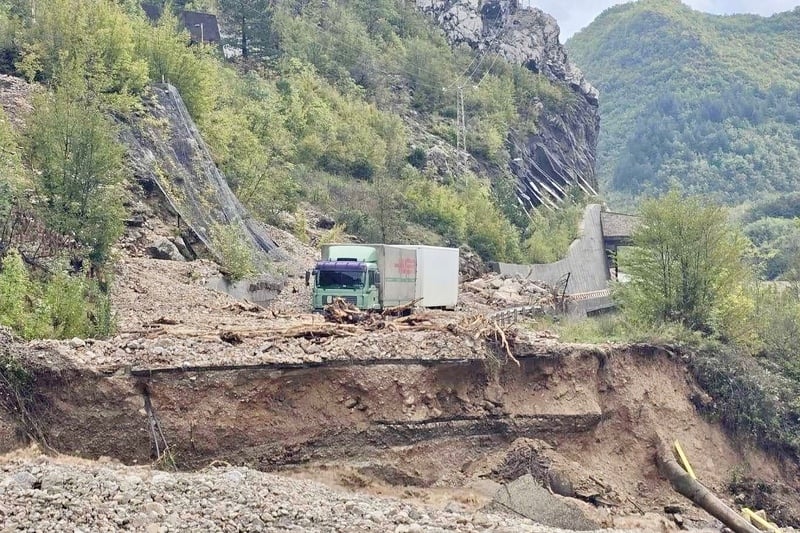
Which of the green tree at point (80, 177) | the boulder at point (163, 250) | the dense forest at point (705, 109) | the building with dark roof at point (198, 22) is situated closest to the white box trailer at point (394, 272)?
the boulder at point (163, 250)

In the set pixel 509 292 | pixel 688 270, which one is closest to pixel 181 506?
pixel 688 270

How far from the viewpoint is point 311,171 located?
5338 centimetres

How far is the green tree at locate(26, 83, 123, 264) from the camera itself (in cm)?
2244

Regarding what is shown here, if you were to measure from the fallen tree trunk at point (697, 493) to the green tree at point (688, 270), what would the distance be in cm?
722

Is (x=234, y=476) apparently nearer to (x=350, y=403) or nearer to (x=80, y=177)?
(x=350, y=403)

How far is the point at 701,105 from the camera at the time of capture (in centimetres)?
16250

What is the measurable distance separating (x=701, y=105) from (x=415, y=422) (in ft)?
529

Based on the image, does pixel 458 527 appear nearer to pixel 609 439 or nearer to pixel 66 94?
pixel 609 439

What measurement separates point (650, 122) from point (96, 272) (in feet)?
515

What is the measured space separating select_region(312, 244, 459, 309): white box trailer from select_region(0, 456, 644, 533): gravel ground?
1363 cm

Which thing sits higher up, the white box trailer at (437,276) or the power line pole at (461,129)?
the power line pole at (461,129)

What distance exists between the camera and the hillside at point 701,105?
143 m

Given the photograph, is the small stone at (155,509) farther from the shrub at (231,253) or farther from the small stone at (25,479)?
the shrub at (231,253)

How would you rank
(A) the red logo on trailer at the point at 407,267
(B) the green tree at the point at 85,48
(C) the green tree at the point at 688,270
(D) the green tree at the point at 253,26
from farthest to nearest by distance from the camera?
(D) the green tree at the point at 253,26 < (B) the green tree at the point at 85,48 < (A) the red logo on trailer at the point at 407,267 < (C) the green tree at the point at 688,270
